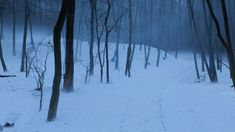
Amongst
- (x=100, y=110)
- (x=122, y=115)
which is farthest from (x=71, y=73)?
(x=122, y=115)

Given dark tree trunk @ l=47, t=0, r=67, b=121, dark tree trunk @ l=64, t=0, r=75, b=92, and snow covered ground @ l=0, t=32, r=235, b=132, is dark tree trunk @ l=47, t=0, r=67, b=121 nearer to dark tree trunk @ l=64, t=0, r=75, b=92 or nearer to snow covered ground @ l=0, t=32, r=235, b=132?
snow covered ground @ l=0, t=32, r=235, b=132

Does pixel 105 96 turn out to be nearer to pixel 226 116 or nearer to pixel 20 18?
pixel 226 116

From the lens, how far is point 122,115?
1159cm

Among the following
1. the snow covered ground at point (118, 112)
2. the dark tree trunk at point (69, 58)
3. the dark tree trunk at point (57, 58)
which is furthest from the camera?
the dark tree trunk at point (69, 58)

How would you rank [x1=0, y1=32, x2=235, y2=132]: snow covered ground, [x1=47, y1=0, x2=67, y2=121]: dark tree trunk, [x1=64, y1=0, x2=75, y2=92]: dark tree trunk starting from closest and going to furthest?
[x1=0, y1=32, x2=235, y2=132]: snow covered ground, [x1=47, y1=0, x2=67, y2=121]: dark tree trunk, [x1=64, y1=0, x2=75, y2=92]: dark tree trunk

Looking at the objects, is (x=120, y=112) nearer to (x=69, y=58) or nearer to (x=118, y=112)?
(x=118, y=112)

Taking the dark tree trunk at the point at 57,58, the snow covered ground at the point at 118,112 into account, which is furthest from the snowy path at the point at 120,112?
the dark tree trunk at the point at 57,58

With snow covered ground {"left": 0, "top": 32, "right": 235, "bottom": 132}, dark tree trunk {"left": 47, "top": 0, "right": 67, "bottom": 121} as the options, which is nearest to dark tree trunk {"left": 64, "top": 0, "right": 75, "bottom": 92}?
snow covered ground {"left": 0, "top": 32, "right": 235, "bottom": 132}

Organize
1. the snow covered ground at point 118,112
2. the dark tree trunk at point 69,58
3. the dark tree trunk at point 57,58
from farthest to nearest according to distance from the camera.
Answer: the dark tree trunk at point 69,58 < the dark tree trunk at point 57,58 < the snow covered ground at point 118,112

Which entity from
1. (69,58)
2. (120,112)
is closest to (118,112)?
(120,112)

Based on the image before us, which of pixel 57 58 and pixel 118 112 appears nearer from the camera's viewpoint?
pixel 57 58

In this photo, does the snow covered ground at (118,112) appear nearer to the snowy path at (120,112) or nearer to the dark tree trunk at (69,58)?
the snowy path at (120,112)

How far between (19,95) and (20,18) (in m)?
40.5

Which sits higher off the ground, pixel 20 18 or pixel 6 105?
pixel 20 18
